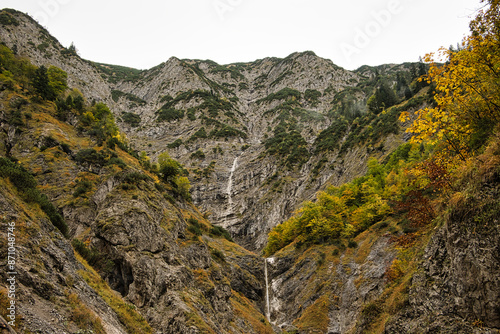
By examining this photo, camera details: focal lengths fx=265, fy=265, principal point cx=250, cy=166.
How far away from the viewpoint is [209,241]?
46938 millimetres

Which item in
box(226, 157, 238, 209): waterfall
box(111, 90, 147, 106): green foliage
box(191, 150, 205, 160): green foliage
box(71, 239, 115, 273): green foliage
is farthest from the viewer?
box(111, 90, 147, 106): green foliage

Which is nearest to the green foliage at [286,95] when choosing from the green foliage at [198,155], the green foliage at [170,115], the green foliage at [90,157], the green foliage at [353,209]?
the green foliage at [170,115]

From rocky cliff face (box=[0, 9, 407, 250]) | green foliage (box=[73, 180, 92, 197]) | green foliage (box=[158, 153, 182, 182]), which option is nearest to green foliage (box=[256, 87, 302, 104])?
rocky cliff face (box=[0, 9, 407, 250])

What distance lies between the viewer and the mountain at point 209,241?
1054 centimetres

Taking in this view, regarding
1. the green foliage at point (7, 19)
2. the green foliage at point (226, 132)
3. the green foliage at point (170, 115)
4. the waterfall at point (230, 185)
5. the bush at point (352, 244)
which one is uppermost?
the green foliage at point (7, 19)

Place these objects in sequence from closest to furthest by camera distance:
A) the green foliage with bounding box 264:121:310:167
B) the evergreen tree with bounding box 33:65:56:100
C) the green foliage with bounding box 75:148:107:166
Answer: the green foliage with bounding box 75:148:107:166
the evergreen tree with bounding box 33:65:56:100
the green foliage with bounding box 264:121:310:167

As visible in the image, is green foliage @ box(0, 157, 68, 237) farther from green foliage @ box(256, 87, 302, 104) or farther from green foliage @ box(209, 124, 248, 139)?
green foliage @ box(256, 87, 302, 104)

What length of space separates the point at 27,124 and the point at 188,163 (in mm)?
69517

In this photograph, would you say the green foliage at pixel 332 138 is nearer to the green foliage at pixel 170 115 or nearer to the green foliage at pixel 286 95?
the green foliage at pixel 286 95

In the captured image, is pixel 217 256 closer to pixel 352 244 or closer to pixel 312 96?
pixel 352 244

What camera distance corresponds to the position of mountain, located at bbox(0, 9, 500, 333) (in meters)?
10.5

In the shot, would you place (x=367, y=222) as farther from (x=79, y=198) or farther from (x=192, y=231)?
(x=79, y=198)

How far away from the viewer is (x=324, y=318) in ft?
99.4

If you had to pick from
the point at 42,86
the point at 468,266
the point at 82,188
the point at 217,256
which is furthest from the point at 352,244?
the point at 42,86
